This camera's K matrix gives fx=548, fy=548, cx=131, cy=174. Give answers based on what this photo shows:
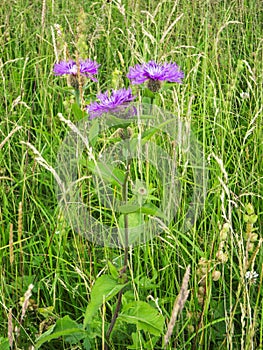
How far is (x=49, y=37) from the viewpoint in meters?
2.58

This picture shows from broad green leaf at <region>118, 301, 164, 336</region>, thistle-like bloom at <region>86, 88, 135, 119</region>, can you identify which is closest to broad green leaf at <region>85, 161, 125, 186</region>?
thistle-like bloom at <region>86, 88, 135, 119</region>

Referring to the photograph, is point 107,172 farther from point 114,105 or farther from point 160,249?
point 160,249

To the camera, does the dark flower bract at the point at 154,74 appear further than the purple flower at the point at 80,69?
No

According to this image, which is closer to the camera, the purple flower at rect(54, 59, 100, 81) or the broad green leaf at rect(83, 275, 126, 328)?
the broad green leaf at rect(83, 275, 126, 328)

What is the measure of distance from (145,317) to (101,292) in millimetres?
106

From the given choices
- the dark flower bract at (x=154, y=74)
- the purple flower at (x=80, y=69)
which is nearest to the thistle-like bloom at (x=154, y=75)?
the dark flower bract at (x=154, y=74)

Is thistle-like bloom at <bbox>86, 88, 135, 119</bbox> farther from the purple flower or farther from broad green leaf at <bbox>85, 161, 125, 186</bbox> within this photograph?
the purple flower

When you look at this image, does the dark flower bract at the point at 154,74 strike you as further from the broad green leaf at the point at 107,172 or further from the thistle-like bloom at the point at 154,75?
the broad green leaf at the point at 107,172

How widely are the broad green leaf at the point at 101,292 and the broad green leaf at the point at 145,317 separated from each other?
6cm

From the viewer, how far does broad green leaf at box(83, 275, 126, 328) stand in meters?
1.05

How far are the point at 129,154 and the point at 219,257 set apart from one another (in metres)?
0.28

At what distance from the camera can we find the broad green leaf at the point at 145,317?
1.10 m

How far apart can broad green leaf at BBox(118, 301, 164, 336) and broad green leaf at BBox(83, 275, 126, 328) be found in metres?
0.06

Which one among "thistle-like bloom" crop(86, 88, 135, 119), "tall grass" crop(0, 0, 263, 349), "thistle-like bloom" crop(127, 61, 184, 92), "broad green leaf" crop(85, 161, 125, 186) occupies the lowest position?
"tall grass" crop(0, 0, 263, 349)
